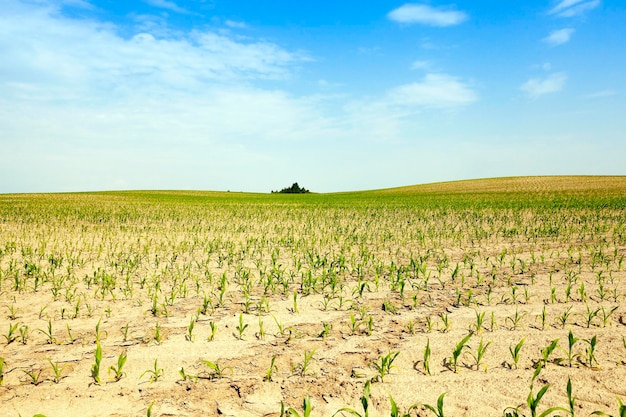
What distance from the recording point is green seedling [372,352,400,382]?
3.76 metres

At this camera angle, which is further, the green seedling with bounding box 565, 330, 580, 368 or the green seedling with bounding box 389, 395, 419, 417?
the green seedling with bounding box 565, 330, 580, 368

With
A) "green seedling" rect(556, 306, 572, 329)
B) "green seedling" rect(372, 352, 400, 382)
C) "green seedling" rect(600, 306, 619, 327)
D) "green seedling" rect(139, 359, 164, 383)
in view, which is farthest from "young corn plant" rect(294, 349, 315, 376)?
"green seedling" rect(600, 306, 619, 327)

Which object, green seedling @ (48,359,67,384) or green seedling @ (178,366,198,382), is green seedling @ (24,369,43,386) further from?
green seedling @ (178,366,198,382)

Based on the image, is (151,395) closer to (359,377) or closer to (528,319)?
(359,377)

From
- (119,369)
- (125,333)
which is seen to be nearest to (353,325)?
(119,369)

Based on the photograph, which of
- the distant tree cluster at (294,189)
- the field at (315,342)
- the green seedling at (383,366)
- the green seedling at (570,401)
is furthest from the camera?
the distant tree cluster at (294,189)

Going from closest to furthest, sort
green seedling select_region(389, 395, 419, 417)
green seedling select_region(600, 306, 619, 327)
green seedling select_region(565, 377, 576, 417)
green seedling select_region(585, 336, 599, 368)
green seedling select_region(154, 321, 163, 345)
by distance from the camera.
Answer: green seedling select_region(389, 395, 419, 417) → green seedling select_region(565, 377, 576, 417) → green seedling select_region(585, 336, 599, 368) → green seedling select_region(154, 321, 163, 345) → green seedling select_region(600, 306, 619, 327)

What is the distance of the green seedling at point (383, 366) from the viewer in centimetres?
376

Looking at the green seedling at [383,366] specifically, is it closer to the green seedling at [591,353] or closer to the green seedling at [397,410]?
the green seedling at [397,410]

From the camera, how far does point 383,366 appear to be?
12.4 ft

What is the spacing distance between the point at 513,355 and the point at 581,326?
1.62m

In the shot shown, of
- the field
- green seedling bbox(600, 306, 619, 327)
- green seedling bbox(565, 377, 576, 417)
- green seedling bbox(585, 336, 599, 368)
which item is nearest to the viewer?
A: green seedling bbox(565, 377, 576, 417)

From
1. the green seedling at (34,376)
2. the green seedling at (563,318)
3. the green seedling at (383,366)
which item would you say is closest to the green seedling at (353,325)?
the green seedling at (383,366)

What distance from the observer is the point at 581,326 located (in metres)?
4.88
